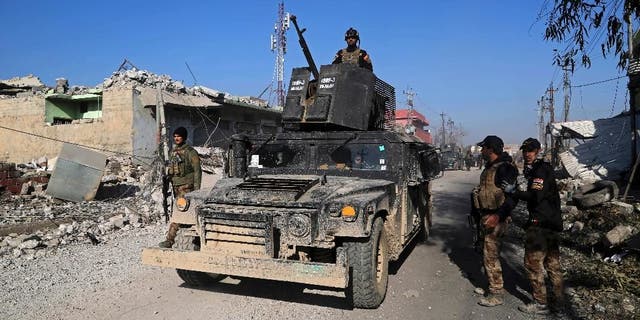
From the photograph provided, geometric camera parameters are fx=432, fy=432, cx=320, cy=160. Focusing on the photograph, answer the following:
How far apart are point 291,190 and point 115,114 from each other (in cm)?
1564

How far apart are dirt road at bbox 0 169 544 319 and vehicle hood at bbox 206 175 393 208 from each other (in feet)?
3.41

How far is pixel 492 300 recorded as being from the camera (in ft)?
14.6

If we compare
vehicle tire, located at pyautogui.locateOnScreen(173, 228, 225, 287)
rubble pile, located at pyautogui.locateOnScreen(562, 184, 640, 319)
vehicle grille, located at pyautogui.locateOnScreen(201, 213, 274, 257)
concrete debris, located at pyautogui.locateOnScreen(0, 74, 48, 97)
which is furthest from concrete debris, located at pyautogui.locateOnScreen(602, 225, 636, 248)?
concrete debris, located at pyautogui.locateOnScreen(0, 74, 48, 97)

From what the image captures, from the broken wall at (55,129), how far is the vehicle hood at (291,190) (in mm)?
14408

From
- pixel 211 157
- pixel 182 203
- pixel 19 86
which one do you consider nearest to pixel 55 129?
pixel 19 86

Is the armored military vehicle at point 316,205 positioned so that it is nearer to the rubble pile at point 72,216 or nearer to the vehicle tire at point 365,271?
the vehicle tire at point 365,271

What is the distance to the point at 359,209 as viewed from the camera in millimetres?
3930

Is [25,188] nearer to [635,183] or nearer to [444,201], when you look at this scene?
[444,201]

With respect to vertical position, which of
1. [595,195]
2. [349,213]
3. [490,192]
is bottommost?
[595,195]

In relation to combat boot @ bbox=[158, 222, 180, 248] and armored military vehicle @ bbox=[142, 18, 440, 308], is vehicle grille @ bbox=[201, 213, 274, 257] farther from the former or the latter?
combat boot @ bbox=[158, 222, 180, 248]

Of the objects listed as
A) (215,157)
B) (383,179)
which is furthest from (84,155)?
(383,179)

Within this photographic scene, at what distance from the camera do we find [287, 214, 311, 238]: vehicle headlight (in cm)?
395

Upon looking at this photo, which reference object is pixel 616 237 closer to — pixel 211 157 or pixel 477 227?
pixel 477 227

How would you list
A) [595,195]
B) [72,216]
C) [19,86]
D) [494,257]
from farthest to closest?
[19,86], [72,216], [595,195], [494,257]
